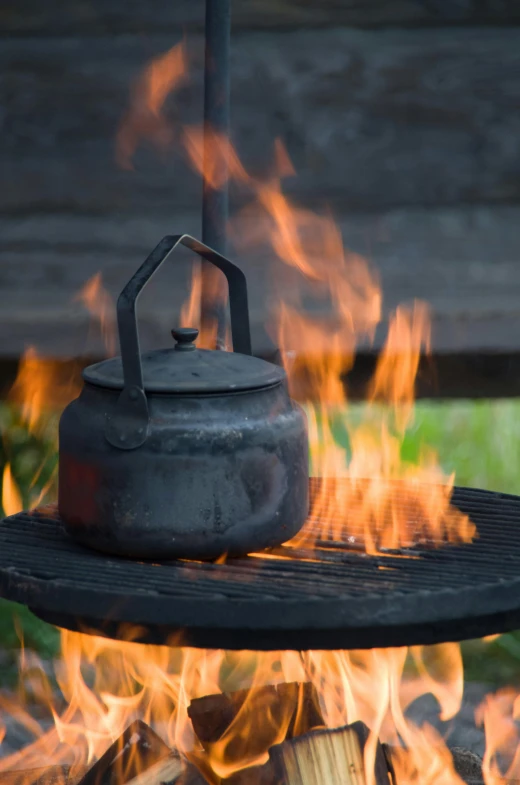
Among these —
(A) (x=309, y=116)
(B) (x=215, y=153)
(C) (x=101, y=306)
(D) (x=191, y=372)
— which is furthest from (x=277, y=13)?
(D) (x=191, y=372)

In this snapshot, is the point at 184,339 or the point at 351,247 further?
the point at 351,247

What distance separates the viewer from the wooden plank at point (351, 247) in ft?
8.73

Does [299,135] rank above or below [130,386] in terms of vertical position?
above

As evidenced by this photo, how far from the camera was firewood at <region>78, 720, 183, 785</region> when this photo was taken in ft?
6.70

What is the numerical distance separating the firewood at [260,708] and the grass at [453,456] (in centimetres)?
123

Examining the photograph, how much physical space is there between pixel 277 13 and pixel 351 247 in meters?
0.60

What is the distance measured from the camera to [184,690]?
98.3 inches

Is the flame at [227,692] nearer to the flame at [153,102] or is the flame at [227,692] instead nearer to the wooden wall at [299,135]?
the wooden wall at [299,135]

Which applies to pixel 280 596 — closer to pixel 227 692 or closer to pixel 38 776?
pixel 227 692

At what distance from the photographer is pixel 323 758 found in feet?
6.52

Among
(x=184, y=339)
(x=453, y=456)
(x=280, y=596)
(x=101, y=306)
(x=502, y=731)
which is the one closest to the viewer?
(x=280, y=596)

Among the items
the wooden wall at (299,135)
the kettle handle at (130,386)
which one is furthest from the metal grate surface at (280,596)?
A: the wooden wall at (299,135)

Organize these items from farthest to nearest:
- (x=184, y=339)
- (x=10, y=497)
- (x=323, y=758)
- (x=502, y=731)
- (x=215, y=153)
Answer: (x=10, y=497)
(x=502, y=731)
(x=215, y=153)
(x=323, y=758)
(x=184, y=339)

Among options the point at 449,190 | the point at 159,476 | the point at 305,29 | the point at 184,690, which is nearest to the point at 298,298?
the point at 449,190
